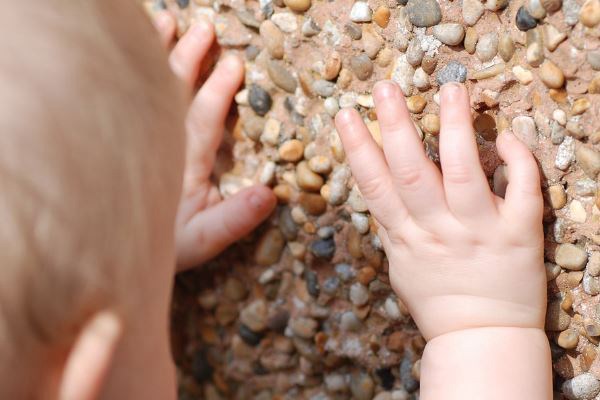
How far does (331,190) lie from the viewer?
133cm

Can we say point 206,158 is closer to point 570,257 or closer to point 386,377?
point 386,377

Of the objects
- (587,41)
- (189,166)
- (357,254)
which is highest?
(587,41)

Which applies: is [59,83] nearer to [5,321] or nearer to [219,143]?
[5,321]

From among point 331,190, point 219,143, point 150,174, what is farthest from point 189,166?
point 150,174

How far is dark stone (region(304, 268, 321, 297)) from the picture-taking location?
54.9 inches

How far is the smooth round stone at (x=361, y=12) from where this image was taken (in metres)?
1.19

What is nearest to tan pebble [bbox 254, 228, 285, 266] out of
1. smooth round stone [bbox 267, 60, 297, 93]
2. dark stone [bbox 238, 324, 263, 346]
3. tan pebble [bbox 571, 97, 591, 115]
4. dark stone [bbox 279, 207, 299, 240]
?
dark stone [bbox 279, 207, 299, 240]

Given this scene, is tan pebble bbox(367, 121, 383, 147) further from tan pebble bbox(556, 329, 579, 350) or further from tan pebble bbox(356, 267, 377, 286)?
tan pebble bbox(556, 329, 579, 350)

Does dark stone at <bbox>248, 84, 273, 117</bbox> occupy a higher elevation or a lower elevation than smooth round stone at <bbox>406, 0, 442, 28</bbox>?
lower

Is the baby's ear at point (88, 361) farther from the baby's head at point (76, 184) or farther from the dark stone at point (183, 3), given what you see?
the dark stone at point (183, 3)

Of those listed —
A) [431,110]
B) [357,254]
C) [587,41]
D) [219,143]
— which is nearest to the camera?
[587,41]

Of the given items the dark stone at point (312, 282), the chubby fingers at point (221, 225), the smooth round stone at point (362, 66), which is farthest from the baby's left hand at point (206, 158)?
the smooth round stone at point (362, 66)

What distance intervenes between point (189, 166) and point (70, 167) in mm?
685

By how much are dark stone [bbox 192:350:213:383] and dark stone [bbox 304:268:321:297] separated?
0.98ft
